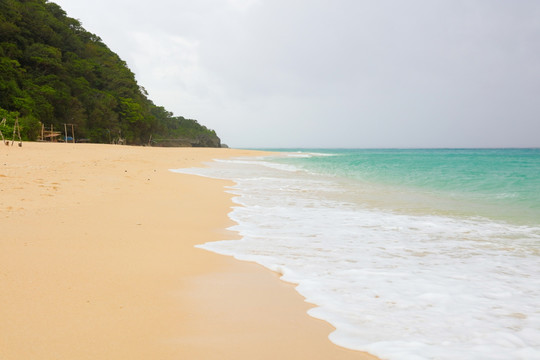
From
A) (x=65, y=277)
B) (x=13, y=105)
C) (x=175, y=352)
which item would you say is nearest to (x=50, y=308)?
(x=65, y=277)

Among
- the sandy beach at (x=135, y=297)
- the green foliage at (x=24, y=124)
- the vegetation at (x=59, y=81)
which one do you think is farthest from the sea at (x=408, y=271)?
the vegetation at (x=59, y=81)

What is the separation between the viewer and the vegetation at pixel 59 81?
116ft

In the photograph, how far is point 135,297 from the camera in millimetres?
2428

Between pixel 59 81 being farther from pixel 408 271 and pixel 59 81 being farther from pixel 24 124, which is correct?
pixel 408 271

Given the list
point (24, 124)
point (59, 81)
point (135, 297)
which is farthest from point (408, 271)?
point (59, 81)

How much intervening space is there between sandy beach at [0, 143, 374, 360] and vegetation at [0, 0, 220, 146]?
101ft

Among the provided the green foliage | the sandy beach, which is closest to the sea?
the sandy beach

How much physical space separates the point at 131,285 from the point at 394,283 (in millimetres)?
2161

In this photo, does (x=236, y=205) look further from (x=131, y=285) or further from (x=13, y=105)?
(x=13, y=105)

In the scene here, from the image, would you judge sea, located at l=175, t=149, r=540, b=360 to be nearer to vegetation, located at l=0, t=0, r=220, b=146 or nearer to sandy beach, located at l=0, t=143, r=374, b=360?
sandy beach, located at l=0, t=143, r=374, b=360

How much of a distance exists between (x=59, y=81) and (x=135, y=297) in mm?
48617

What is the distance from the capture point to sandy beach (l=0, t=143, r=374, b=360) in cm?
183

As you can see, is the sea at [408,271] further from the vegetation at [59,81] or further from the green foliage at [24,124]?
the vegetation at [59,81]

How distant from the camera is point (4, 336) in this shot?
5.91 ft
